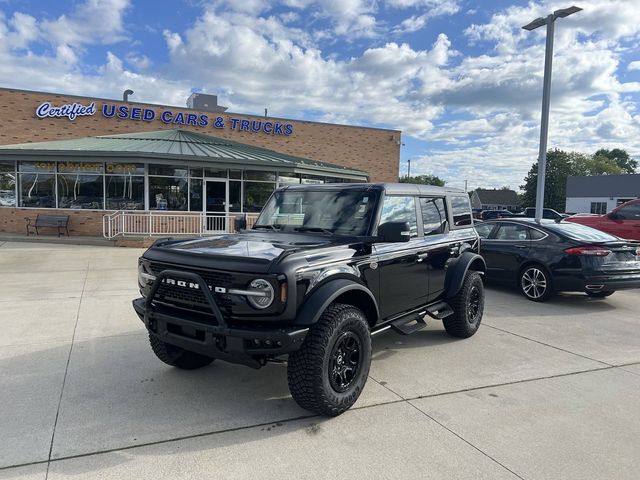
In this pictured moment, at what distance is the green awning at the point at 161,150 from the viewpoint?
54.0ft

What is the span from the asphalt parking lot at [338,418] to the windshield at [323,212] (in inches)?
57.4

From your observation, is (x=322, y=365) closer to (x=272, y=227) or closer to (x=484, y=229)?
(x=272, y=227)

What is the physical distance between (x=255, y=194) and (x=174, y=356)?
16.3 meters

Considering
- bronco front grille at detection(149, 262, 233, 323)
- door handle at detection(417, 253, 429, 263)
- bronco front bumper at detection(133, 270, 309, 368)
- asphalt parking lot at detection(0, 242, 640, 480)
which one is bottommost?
asphalt parking lot at detection(0, 242, 640, 480)

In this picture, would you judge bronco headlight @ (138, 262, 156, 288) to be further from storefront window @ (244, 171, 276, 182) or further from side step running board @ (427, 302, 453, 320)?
storefront window @ (244, 171, 276, 182)

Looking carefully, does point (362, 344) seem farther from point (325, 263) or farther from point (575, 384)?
point (575, 384)

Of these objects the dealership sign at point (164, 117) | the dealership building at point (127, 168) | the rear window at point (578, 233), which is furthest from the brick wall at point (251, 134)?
the rear window at point (578, 233)

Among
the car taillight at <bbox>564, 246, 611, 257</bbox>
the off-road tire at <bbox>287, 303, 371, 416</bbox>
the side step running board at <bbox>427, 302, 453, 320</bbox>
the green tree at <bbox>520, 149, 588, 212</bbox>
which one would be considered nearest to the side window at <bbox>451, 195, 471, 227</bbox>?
the side step running board at <bbox>427, 302, 453, 320</bbox>

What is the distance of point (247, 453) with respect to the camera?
3096 mm

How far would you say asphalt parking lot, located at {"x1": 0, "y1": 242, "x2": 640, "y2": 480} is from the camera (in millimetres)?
2977

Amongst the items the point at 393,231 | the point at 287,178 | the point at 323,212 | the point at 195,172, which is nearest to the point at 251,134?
the point at 287,178

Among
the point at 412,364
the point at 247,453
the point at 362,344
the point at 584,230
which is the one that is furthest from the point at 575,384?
the point at 584,230

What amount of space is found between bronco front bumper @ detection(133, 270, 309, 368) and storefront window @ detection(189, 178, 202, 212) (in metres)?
15.9

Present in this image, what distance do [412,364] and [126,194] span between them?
1582 cm
